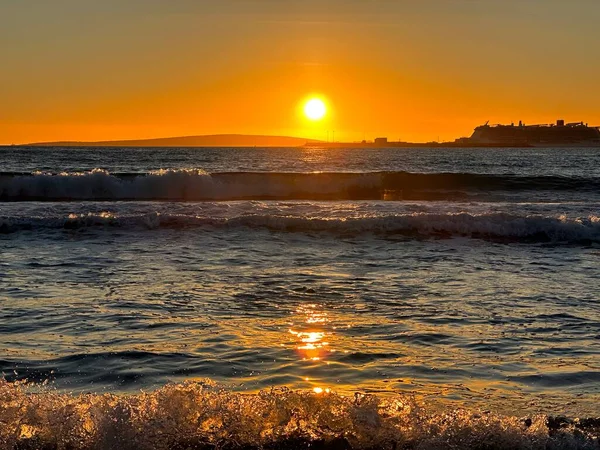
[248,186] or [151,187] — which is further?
[248,186]

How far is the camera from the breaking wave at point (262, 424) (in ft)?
15.3

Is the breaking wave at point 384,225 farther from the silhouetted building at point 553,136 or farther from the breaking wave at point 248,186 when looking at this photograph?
the silhouetted building at point 553,136

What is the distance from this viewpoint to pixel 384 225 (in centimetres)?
1725

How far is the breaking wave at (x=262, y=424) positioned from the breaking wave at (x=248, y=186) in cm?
2660

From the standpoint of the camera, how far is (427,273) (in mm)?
11312

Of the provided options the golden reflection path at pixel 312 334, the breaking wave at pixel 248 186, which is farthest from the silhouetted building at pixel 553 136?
the golden reflection path at pixel 312 334

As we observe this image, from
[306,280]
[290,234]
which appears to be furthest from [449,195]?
[306,280]

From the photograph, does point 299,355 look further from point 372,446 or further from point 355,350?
point 372,446

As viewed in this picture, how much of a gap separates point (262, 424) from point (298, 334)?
2633 millimetres

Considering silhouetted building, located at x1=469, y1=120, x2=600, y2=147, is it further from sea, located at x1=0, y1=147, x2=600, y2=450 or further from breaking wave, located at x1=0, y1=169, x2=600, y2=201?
sea, located at x1=0, y1=147, x2=600, y2=450

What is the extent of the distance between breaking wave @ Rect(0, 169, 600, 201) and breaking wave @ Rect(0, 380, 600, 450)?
26.6 meters

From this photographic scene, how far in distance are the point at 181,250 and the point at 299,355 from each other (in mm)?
7280

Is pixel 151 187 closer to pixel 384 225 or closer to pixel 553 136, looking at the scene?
pixel 384 225

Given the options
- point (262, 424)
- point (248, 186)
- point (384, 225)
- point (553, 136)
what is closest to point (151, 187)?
point (248, 186)
